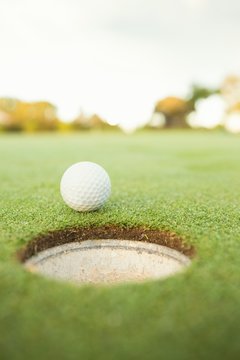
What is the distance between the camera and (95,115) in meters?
41.3

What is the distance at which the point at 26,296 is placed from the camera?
7.11ft

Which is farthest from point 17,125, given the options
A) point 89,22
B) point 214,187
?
point 214,187

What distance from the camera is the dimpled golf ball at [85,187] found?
154 inches

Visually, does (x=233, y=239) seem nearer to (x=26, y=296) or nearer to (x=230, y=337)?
(x=230, y=337)

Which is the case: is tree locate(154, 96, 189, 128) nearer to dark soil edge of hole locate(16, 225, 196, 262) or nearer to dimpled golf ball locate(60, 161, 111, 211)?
dimpled golf ball locate(60, 161, 111, 211)

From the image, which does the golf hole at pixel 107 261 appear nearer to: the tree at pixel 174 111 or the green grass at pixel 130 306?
the green grass at pixel 130 306

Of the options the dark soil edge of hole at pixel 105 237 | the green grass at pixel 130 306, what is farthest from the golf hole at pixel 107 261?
the green grass at pixel 130 306

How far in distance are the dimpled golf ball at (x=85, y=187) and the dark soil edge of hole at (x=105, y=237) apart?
1.24ft

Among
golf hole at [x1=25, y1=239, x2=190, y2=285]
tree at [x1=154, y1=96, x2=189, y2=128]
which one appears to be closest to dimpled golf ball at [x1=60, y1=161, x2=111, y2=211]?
golf hole at [x1=25, y1=239, x2=190, y2=285]

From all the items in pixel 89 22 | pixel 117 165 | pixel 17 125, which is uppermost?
pixel 89 22

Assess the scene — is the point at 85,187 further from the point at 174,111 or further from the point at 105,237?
the point at 174,111

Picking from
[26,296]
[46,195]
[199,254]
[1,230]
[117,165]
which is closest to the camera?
[26,296]

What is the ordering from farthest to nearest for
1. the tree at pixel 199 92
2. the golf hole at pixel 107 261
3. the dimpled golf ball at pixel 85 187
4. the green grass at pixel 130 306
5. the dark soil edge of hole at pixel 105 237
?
the tree at pixel 199 92 → the dimpled golf ball at pixel 85 187 → the golf hole at pixel 107 261 → the dark soil edge of hole at pixel 105 237 → the green grass at pixel 130 306

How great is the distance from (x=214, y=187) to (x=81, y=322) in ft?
13.8
